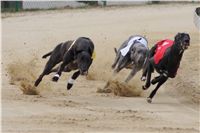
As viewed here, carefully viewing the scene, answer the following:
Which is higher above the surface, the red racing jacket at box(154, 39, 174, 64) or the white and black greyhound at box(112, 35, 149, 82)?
the red racing jacket at box(154, 39, 174, 64)

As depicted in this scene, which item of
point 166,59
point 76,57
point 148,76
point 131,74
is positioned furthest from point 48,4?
point 166,59

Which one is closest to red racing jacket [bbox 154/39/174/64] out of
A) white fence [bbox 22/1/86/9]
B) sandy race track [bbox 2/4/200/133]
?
sandy race track [bbox 2/4/200/133]

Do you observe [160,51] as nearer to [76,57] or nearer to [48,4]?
[76,57]

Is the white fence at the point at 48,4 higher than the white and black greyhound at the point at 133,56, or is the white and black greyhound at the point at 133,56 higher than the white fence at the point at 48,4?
the white and black greyhound at the point at 133,56

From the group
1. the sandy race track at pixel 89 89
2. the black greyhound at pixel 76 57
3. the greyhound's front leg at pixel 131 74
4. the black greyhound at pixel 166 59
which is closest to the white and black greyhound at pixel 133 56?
the greyhound's front leg at pixel 131 74

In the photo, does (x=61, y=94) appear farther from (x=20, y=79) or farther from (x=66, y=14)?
(x=66, y=14)

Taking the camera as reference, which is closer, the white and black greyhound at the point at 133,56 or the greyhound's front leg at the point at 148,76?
the greyhound's front leg at the point at 148,76

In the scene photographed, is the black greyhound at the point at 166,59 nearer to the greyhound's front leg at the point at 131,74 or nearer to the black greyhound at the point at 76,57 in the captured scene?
the greyhound's front leg at the point at 131,74

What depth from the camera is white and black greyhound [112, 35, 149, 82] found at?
12.3 meters

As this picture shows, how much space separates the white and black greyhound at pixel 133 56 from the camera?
12336 millimetres

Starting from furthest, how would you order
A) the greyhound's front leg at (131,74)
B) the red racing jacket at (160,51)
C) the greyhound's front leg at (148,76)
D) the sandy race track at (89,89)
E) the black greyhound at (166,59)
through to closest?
1. the greyhound's front leg at (131,74)
2. the greyhound's front leg at (148,76)
3. the red racing jacket at (160,51)
4. the black greyhound at (166,59)
5. the sandy race track at (89,89)

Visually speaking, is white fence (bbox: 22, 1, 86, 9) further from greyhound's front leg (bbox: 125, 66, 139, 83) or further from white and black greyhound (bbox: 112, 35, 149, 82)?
greyhound's front leg (bbox: 125, 66, 139, 83)

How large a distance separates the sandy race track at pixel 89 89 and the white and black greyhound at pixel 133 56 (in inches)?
10.1

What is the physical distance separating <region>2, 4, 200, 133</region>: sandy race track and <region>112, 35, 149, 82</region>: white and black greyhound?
26cm
